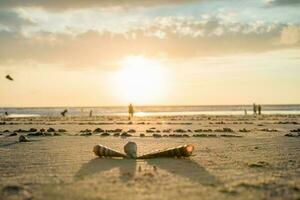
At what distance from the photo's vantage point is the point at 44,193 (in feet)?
36.5

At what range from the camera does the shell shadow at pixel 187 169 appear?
12.7 m

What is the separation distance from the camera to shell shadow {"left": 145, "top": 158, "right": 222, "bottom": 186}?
1267 cm

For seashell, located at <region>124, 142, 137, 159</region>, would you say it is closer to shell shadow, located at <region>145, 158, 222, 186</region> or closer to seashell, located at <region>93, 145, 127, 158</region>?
seashell, located at <region>93, 145, 127, 158</region>

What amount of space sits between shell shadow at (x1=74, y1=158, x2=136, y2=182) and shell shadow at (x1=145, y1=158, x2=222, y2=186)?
2.70ft

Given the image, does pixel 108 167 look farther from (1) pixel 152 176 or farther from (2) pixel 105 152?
(2) pixel 105 152

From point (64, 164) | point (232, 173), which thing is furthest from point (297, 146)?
point (64, 164)

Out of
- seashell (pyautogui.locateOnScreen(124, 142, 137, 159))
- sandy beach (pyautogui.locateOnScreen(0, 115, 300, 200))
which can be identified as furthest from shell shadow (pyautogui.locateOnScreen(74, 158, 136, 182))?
seashell (pyautogui.locateOnScreen(124, 142, 137, 159))

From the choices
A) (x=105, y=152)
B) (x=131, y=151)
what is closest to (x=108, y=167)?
(x=131, y=151)

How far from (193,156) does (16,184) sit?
760 centimetres

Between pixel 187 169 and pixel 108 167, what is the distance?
2.48 meters

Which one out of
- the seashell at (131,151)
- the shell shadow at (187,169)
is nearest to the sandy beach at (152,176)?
the shell shadow at (187,169)

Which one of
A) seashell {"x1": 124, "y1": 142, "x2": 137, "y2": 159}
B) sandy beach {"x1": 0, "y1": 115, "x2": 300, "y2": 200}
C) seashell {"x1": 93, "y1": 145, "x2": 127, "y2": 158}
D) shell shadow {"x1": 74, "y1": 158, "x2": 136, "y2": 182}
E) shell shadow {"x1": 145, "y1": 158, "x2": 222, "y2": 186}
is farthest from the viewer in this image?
seashell {"x1": 93, "y1": 145, "x2": 127, "y2": 158}

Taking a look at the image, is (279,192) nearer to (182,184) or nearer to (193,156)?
(182,184)

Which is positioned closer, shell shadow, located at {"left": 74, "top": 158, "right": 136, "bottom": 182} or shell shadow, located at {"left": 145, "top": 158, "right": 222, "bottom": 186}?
shell shadow, located at {"left": 145, "top": 158, "right": 222, "bottom": 186}
